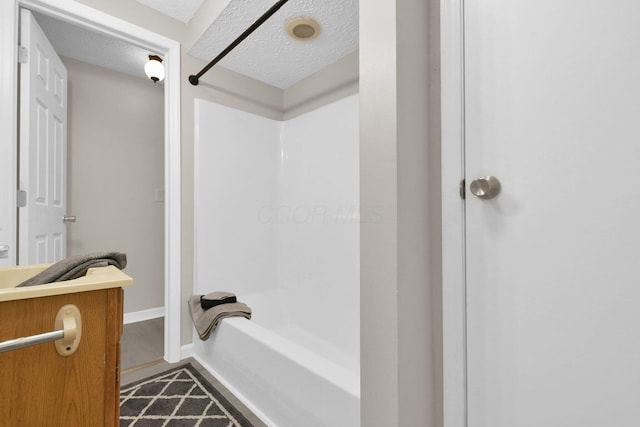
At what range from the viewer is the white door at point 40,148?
1.48m

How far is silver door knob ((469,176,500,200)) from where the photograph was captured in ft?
2.46

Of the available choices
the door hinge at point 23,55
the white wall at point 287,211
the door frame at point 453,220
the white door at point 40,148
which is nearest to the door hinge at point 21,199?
the white door at point 40,148

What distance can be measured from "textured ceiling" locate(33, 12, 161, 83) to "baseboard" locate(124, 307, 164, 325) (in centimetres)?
216

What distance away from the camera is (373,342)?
32.5 inches

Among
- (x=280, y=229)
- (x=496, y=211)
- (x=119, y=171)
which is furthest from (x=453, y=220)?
(x=119, y=171)

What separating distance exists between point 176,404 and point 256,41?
6.97 feet

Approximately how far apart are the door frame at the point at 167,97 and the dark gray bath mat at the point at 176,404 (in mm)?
260

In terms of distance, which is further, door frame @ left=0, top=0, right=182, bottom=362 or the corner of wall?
the corner of wall

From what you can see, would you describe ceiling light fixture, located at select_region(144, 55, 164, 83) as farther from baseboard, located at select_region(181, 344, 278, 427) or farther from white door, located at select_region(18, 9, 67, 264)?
baseboard, located at select_region(181, 344, 278, 427)

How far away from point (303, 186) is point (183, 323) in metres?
1.28

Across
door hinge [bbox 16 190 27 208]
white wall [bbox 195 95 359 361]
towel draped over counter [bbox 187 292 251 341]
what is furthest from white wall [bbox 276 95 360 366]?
door hinge [bbox 16 190 27 208]

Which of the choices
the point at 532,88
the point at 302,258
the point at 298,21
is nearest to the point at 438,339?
the point at 532,88

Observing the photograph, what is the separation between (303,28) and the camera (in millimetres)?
1753

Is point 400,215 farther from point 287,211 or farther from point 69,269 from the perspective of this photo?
point 287,211
